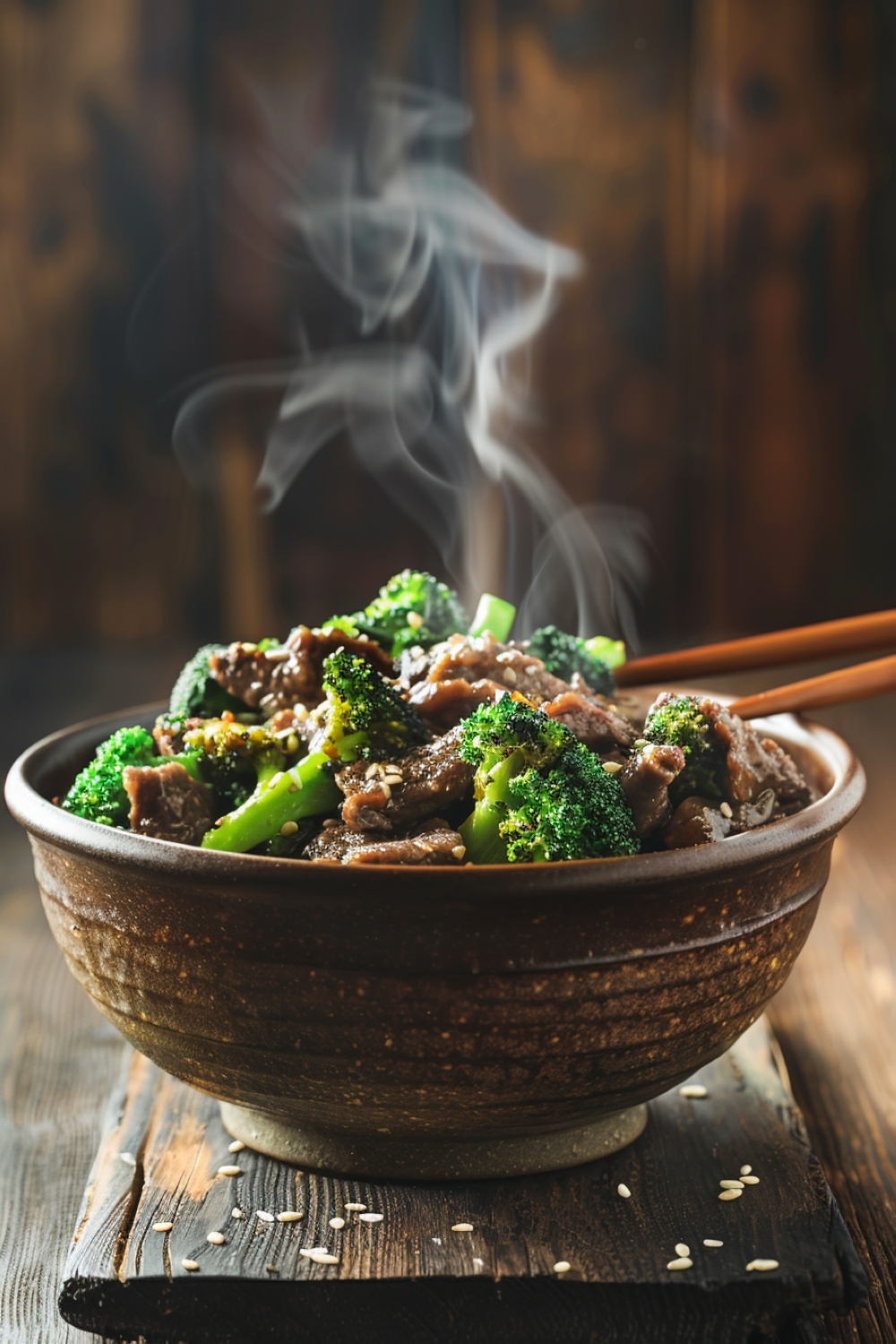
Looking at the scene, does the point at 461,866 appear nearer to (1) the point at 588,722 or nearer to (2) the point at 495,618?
(1) the point at 588,722

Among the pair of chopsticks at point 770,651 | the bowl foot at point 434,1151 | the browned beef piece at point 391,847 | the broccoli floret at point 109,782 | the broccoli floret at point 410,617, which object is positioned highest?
the broccoli floret at point 410,617

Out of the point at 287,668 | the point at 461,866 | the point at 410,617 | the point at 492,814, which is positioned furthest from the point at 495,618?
the point at 461,866

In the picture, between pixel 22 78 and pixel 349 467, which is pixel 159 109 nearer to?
pixel 22 78

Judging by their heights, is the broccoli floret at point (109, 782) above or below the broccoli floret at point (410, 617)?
below

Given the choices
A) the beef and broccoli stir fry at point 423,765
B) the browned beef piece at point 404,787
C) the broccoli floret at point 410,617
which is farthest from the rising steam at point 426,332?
the browned beef piece at point 404,787

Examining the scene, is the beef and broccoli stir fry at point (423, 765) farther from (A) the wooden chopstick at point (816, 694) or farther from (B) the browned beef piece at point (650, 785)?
(A) the wooden chopstick at point (816, 694)

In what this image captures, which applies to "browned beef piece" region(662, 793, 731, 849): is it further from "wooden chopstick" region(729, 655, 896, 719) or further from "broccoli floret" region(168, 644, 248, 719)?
"broccoli floret" region(168, 644, 248, 719)

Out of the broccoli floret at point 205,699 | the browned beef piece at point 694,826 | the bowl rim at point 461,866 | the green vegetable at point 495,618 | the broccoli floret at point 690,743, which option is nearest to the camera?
the bowl rim at point 461,866
